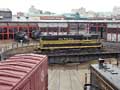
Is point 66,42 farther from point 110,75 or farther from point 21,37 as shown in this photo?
point 110,75

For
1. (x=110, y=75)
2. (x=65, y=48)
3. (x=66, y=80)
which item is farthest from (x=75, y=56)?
(x=110, y=75)

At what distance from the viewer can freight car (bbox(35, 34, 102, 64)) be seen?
102 feet

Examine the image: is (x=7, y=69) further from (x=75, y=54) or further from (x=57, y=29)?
(x=57, y=29)

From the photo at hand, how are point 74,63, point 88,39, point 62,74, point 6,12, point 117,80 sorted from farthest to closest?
point 6,12 < point 88,39 < point 74,63 < point 62,74 < point 117,80

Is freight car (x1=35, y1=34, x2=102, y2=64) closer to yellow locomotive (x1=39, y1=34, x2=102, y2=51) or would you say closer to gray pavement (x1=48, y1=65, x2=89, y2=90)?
yellow locomotive (x1=39, y1=34, x2=102, y2=51)

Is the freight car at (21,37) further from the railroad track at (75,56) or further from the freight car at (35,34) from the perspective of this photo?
the railroad track at (75,56)

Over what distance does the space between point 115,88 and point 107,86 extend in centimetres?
102

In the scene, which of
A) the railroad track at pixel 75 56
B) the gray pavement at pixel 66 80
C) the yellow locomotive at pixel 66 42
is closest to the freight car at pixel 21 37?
the yellow locomotive at pixel 66 42

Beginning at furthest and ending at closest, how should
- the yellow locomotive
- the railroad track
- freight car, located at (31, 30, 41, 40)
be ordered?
freight car, located at (31, 30, 41, 40) → the yellow locomotive → the railroad track

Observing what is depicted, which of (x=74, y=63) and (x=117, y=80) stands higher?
(x=117, y=80)

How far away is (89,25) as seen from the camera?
2007 inches

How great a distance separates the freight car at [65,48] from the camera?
3098 cm

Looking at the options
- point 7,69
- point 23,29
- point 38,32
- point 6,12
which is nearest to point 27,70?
point 7,69

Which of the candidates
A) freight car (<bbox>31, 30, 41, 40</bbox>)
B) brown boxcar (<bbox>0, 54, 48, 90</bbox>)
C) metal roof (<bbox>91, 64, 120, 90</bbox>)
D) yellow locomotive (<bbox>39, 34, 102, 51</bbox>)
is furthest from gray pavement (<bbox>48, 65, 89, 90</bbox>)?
freight car (<bbox>31, 30, 41, 40</bbox>)
